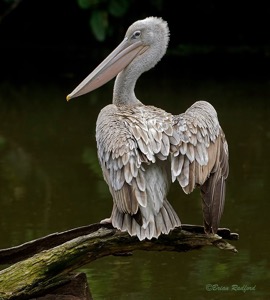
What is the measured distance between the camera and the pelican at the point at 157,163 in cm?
505

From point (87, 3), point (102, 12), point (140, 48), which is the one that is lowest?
point (140, 48)

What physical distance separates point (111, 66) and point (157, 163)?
149 centimetres

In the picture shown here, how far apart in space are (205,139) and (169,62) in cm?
1277

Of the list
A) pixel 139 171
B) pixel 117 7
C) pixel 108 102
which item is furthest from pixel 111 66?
pixel 117 7

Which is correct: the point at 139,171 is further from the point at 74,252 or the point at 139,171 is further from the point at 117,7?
the point at 117,7

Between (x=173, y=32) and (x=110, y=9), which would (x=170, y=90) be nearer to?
(x=110, y=9)

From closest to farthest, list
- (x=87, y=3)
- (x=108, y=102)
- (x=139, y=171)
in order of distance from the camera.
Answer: (x=139, y=171) < (x=108, y=102) < (x=87, y=3)

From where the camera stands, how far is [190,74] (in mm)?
16297

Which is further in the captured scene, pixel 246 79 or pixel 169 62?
pixel 169 62

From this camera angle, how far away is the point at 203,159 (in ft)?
17.3

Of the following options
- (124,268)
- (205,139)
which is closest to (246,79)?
(124,268)

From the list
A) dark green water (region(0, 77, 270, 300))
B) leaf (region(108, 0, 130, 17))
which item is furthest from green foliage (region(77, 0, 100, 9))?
dark green water (region(0, 77, 270, 300))

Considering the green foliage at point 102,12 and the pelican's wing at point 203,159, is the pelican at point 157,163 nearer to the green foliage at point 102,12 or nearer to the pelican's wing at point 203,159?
the pelican's wing at point 203,159

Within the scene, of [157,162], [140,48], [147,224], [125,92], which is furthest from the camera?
[140,48]
